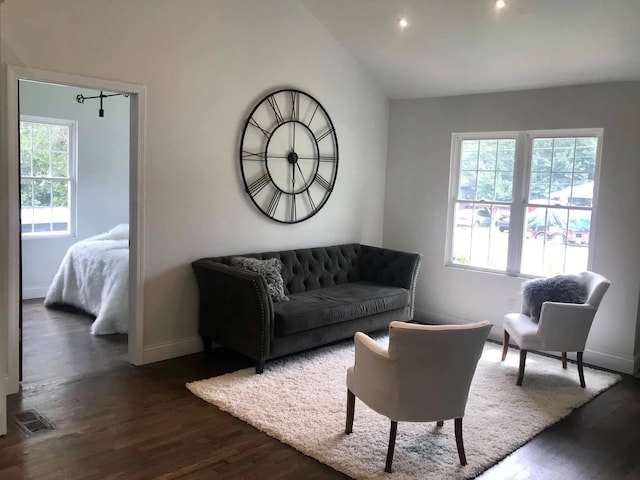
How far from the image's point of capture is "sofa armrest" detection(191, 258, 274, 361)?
4.15m

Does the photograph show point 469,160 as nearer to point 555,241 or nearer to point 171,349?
point 555,241

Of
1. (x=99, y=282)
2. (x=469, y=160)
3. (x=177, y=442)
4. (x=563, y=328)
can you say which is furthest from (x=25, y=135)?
(x=563, y=328)

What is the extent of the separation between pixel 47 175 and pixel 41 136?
17.5 inches

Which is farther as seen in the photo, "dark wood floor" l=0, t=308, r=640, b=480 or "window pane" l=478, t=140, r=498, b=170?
"window pane" l=478, t=140, r=498, b=170

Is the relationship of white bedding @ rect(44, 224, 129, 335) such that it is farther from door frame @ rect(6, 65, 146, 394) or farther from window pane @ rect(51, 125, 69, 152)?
window pane @ rect(51, 125, 69, 152)

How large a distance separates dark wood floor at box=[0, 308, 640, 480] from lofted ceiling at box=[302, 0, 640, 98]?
265 centimetres

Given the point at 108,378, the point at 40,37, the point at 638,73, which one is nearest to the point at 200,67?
the point at 40,37

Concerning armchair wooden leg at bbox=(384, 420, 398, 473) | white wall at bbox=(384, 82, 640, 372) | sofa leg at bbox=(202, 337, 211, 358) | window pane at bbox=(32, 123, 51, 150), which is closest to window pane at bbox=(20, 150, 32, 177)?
window pane at bbox=(32, 123, 51, 150)

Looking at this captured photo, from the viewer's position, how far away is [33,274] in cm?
643

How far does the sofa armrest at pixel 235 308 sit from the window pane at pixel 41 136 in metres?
3.13

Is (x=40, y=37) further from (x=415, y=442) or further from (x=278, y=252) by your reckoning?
(x=415, y=442)

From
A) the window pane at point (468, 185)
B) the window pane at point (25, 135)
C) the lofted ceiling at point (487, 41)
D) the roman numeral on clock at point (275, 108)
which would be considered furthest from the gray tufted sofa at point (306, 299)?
the window pane at point (25, 135)

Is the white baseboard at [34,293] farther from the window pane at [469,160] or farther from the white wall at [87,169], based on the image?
the window pane at [469,160]

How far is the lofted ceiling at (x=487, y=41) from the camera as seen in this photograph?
13.7 feet
